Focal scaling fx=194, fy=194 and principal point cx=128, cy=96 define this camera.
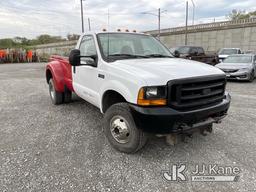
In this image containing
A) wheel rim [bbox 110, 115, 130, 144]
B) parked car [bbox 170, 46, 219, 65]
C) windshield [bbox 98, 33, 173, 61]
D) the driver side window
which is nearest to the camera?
wheel rim [bbox 110, 115, 130, 144]

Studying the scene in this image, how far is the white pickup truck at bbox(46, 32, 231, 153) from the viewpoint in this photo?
2.47 metres

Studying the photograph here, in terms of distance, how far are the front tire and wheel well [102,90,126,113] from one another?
0.71ft

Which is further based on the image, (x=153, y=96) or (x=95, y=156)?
(x=95, y=156)

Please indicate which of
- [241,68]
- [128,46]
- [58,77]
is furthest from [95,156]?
[241,68]

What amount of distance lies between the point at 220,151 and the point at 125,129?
1602mm

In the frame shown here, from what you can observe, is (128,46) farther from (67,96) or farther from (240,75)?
(240,75)

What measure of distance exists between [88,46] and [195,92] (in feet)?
7.73

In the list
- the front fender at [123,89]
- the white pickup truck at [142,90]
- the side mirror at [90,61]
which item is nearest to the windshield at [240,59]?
the white pickup truck at [142,90]

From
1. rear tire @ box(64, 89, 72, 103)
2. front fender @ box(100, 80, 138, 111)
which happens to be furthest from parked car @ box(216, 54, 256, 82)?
front fender @ box(100, 80, 138, 111)

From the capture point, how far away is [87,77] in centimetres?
378

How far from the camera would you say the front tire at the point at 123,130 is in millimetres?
2805

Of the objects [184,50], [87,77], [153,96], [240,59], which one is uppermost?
[184,50]

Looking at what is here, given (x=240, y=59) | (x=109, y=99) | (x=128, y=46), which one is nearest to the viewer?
(x=109, y=99)

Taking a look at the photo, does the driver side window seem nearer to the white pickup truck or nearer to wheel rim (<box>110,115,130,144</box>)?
the white pickup truck
